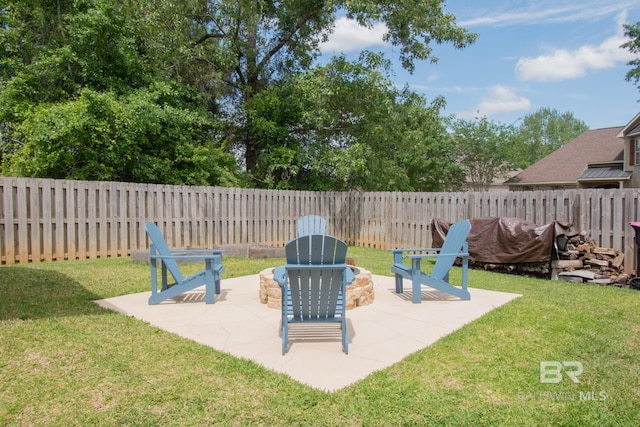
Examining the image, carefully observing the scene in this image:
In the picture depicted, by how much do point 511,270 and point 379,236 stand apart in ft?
16.1

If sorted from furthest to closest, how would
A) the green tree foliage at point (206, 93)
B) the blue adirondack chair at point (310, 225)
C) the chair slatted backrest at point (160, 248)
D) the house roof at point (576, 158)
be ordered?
the house roof at point (576, 158), the green tree foliage at point (206, 93), the blue adirondack chair at point (310, 225), the chair slatted backrest at point (160, 248)

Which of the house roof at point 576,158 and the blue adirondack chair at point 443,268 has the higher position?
the house roof at point 576,158

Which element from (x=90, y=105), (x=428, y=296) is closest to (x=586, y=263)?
(x=428, y=296)

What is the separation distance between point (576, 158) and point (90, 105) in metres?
24.1

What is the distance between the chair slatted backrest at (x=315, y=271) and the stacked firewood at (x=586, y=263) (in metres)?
5.84

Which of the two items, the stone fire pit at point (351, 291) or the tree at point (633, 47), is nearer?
the stone fire pit at point (351, 291)

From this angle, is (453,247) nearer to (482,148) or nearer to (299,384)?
(299,384)

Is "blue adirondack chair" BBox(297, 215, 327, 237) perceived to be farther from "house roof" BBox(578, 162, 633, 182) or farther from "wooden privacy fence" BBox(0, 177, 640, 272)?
"house roof" BBox(578, 162, 633, 182)

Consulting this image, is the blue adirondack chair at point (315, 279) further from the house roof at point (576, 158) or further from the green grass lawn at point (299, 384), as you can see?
the house roof at point (576, 158)

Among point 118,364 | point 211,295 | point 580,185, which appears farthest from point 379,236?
point 580,185

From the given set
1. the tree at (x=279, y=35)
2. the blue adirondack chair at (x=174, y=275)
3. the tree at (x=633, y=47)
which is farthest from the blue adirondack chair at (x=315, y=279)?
the tree at (x=633, y=47)

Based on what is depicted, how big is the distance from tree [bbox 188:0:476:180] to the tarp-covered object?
9.40 m

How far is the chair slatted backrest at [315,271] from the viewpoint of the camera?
3.75 metres

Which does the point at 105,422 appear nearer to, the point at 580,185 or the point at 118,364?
the point at 118,364
